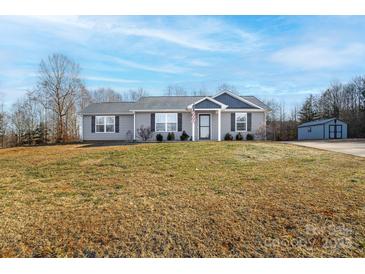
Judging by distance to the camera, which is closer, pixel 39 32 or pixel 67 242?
pixel 67 242

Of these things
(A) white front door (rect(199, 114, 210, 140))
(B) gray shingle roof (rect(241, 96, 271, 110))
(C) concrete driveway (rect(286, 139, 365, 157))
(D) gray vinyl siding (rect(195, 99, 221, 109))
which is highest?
(B) gray shingle roof (rect(241, 96, 271, 110))

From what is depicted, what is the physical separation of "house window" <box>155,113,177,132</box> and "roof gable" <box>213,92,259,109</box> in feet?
13.6

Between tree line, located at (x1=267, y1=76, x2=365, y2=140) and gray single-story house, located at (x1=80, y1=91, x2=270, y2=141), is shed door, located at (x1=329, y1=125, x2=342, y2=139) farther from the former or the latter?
gray single-story house, located at (x1=80, y1=91, x2=270, y2=141)

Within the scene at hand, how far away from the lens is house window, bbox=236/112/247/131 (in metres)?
18.6

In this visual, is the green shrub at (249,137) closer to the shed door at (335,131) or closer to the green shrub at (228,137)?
the green shrub at (228,137)

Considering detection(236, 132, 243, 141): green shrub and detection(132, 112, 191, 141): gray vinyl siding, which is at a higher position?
detection(132, 112, 191, 141): gray vinyl siding

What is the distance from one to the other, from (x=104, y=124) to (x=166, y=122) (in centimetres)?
594

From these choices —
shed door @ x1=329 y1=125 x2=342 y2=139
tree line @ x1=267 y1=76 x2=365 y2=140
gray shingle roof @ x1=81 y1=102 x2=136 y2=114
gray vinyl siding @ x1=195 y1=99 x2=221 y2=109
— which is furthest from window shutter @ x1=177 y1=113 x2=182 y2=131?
shed door @ x1=329 y1=125 x2=342 y2=139

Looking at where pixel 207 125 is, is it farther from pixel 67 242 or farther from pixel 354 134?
pixel 354 134

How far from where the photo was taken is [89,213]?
370 cm

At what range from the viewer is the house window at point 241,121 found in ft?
61.0
